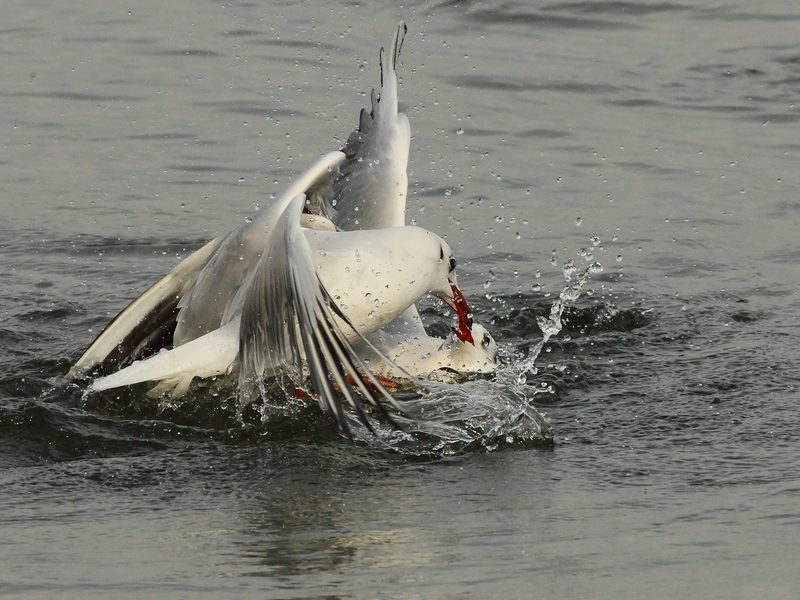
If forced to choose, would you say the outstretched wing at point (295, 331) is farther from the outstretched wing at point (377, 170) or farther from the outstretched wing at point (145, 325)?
the outstretched wing at point (377, 170)

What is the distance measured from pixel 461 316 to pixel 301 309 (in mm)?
1430

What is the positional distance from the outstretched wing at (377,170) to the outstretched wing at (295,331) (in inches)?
57.1

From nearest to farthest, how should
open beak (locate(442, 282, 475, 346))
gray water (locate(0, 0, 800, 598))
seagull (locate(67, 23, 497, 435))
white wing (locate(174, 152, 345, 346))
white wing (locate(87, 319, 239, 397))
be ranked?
gray water (locate(0, 0, 800, 598)) → seagull (locate(67, 23, 497, 435)) → white wing (locate(87, 319, 239, 397)) → white wing (locate(174, 152, 345, 346)) → open beak (locate(442, 282, 475, 346))

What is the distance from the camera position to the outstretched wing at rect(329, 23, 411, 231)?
6.83 m

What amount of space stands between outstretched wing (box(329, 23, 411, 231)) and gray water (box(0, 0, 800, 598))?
31.1 inches

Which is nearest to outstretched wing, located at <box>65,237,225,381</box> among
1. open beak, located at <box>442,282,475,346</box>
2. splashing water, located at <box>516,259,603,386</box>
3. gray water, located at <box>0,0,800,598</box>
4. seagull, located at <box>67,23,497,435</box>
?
seagull, located at <box>67,23,497,435</box>

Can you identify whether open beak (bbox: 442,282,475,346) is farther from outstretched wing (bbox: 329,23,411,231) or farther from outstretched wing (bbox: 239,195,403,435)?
outstretched wing (bbox: 239,195,403,435)

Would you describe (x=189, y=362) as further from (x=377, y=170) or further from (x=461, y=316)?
(x=377, y=170)

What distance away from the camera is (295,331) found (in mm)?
5090

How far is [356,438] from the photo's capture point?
4.91 meters

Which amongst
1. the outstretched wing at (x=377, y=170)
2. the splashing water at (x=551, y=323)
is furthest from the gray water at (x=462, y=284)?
the outstretched wing at (x=377, y=170)

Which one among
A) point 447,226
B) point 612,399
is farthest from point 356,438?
point 447,226

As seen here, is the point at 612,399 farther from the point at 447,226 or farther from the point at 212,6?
the point at 212,6

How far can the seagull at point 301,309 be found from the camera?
5.01 meters
